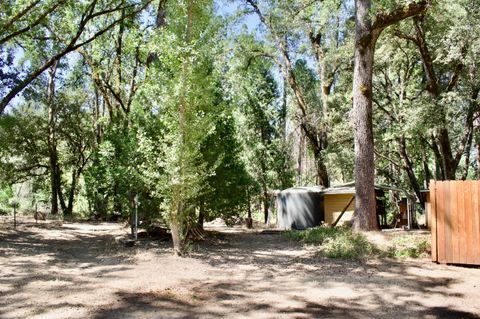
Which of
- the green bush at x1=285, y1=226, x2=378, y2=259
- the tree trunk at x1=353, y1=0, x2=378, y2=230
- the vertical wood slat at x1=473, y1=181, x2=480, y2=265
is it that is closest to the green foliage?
the green bush at x1=285, y1=226, x2=378, y2=259

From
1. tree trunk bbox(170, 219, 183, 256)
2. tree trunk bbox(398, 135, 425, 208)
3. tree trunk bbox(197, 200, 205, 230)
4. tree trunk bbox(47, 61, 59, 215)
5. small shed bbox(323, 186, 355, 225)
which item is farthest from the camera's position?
tree trunk bbox(47, 61, 59, 215)

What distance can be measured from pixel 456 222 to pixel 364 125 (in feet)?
13.1

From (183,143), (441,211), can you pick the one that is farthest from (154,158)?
(441,211)

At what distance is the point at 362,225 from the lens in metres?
11.0

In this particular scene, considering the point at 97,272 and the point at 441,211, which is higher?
the point at 441,211

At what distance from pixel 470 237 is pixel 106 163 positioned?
34.3 ft

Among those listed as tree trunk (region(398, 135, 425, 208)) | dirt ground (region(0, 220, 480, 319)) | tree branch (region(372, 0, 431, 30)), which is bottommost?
dirt ground (region(0, 220, 480, 319))

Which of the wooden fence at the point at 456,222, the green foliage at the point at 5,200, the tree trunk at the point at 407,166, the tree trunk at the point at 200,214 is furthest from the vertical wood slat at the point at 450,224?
the green foliage at the point at 5,200

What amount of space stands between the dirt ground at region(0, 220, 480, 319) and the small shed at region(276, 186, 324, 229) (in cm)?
991

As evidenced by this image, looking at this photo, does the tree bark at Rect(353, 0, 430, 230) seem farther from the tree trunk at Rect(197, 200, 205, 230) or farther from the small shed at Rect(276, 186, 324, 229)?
the small shed at Rect(276, 186, 324, 229)

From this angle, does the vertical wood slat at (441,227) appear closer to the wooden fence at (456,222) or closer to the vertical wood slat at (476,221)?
the wooden fence at (456,222)

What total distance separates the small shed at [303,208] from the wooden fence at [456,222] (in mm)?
11857

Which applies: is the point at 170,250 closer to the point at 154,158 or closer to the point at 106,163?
the point at 154,158

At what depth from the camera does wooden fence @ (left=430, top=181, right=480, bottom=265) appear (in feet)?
26.1
